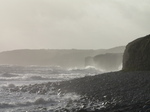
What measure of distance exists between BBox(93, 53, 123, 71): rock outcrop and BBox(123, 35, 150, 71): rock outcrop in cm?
6473

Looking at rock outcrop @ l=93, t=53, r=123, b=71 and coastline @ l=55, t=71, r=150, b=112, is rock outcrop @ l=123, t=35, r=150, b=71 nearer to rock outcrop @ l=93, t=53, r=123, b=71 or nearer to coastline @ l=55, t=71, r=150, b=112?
coastline @ l=55, t=71, r=150, b=112

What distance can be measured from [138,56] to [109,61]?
68366mm

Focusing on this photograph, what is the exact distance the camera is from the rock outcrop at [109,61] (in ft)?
322

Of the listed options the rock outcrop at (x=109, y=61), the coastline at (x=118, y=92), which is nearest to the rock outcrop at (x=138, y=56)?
the coastline at (x=118, y=92)

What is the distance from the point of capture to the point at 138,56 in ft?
101

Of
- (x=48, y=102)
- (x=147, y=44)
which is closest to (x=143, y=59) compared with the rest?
(x=147, y=44)

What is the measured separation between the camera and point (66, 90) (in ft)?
85.0

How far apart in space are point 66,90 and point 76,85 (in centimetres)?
146

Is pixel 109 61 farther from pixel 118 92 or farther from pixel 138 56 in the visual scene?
pixel 118 92

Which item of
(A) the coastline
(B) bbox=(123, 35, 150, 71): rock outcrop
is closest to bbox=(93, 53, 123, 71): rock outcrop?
(B) bbox=(123, 35, 150, 71): rock outcrop

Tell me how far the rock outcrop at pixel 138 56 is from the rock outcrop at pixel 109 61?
212ft

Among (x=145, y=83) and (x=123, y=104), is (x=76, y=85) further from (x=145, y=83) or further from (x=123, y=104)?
(x=123, y=104)

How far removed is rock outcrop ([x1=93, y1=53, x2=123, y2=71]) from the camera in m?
98.1

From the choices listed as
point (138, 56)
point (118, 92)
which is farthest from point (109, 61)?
point (118, 92)
